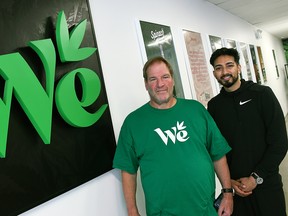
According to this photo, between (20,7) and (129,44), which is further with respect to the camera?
(129,44)

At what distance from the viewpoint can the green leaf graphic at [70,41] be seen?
4.62 feet

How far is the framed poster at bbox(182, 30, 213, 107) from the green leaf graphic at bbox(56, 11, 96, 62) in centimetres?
163

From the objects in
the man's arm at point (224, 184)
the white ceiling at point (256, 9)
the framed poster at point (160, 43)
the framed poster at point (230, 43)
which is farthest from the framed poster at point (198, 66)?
the man's arm at point (224, 184)

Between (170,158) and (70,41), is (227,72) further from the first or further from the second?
(70,41)

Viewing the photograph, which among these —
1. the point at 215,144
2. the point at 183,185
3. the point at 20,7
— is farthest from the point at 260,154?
the point at 20,7

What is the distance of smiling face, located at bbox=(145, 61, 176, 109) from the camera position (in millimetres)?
1583

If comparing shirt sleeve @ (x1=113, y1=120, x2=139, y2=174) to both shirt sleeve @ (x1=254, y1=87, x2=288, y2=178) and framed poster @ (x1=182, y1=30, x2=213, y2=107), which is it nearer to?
shirt sleeve @ (x1=254, y1=87, x2=288, y2=178)

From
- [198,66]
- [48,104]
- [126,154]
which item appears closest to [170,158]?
[126,154]

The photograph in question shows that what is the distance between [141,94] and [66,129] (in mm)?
849

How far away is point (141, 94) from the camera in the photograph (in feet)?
6.96

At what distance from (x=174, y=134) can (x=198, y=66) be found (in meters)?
1.84

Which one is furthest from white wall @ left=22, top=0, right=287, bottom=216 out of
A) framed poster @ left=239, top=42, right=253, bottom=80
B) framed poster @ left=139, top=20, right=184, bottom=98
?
framed poster @ left=239, top=42, right=253, bottom=80

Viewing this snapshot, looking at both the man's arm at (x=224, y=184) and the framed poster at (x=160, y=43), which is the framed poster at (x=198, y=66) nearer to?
the framed poster at (x=160, y=43)

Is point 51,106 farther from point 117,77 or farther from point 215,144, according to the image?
point 215,144
